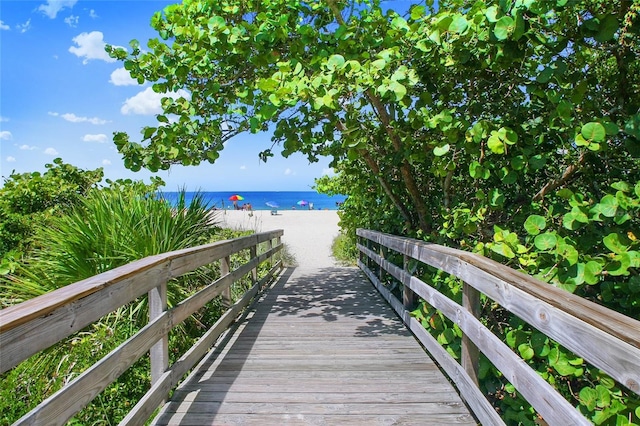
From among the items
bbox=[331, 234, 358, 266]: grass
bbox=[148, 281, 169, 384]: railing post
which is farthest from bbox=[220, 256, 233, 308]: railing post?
bbox=[331, 234, 358, 266]: grass

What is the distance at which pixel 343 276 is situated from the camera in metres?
8.35

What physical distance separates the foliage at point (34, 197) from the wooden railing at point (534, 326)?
21.7 ft

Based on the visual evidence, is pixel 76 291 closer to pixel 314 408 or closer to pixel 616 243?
pixel 314 408

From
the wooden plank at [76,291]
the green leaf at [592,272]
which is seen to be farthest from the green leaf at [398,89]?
the wooden plank at [76,291]

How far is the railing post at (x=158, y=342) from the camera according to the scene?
2592mm

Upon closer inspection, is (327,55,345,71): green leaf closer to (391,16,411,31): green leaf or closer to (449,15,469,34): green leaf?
(391,16,411,31): green leaf

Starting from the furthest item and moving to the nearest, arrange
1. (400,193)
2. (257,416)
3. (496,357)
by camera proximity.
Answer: (400,193) → (257,416) → (496,357)

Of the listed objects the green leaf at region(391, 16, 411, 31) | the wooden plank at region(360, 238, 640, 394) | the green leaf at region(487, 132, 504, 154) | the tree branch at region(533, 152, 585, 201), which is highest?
the green leaf at region(391, 16, 411, 31)

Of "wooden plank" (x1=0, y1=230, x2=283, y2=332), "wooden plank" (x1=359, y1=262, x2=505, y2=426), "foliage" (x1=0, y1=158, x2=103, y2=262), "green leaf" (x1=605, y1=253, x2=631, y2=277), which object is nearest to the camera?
"wooden plank" (x1=0, y1=230, x2=283, y2=332)

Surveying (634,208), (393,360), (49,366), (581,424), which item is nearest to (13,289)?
(49,366)

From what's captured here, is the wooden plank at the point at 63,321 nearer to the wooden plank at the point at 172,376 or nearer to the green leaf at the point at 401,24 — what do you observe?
the wooden plank at the point at 172,376

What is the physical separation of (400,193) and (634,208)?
3511 mm

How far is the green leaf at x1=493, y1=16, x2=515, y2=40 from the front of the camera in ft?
8.41

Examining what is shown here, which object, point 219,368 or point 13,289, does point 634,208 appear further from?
point 13,289
